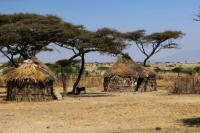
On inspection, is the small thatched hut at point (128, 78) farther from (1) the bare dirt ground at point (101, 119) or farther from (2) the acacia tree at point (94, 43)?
(1) the bare dirt ground at point (101, 119)

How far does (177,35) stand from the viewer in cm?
6091

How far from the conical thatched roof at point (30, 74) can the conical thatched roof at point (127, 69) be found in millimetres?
A: 12155

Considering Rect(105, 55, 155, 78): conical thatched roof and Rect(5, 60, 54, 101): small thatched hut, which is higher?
Rect(105, 55, 155, 78): conical thatched roof

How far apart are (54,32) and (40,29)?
1.16 meters

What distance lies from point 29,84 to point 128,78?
13.4 meters

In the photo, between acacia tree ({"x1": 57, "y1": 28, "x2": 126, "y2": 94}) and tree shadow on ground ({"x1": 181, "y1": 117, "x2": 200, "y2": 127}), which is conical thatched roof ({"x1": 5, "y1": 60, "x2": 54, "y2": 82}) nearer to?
acacia tree ({"x1": 57, "y1": 28, "x2": 126, "y2": 94})

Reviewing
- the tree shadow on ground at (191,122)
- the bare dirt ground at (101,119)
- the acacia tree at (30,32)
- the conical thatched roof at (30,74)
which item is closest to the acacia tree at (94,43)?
the acacia tree at (30,32)

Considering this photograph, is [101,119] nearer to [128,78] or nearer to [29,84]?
[29,84]

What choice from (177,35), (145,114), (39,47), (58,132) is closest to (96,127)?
(58,132)

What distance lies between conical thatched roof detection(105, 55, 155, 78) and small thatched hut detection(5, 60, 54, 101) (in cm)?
1229

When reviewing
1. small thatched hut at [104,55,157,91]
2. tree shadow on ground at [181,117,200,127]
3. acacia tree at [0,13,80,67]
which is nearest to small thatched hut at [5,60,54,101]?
acacia tree at [0,13,80,67]

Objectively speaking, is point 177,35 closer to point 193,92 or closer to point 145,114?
point 193,92

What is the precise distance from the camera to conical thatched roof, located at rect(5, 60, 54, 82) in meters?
32.2

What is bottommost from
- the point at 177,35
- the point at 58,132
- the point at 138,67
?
the point at 58,132
